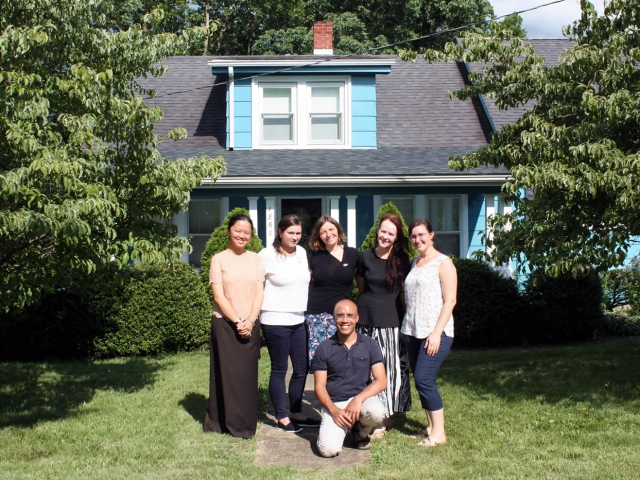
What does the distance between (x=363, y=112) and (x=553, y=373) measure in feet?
22.1

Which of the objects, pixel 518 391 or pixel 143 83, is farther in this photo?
pixel 143 83

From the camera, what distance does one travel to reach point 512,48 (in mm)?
7648

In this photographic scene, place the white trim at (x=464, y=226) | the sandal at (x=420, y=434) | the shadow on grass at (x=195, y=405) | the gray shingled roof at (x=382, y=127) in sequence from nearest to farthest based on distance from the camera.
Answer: the sandal at (x=420, y=434), the shadow on grass at (x=195, y=405), the gray shingled roof at (x=382, y=127), the white trim at (x=464, y=226)

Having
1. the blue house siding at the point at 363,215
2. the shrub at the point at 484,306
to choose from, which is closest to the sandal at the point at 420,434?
the shrub at the point at 484,306

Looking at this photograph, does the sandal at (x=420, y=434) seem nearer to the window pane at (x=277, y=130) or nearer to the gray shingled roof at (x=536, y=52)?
the window pane at (x=277, y=130)

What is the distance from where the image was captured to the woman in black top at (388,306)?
20.8ft

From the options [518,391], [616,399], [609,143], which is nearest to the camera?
[609,143]

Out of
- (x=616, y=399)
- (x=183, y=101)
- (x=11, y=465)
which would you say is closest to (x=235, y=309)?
(x=11, y=465)

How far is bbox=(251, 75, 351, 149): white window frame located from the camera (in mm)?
13828

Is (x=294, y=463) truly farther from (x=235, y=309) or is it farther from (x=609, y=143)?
(x=609, y=143)

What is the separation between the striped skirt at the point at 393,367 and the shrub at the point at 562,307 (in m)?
5.51

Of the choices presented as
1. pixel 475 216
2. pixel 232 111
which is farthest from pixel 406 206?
pixel 232 111

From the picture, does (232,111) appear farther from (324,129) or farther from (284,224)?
(284,224)

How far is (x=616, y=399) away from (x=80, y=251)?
204 inches
